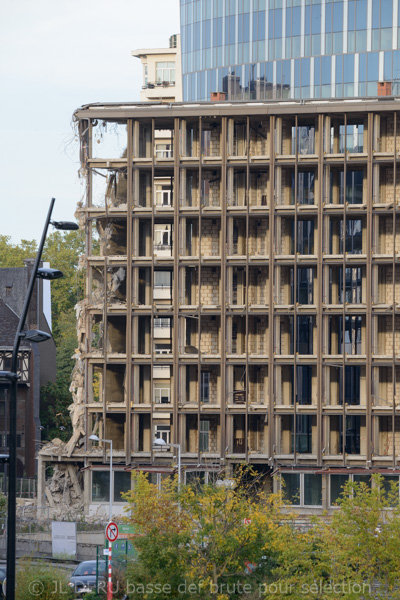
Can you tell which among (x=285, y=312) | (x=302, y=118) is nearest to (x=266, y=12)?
(x=302, y=118)

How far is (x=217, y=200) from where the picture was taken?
83.8 m

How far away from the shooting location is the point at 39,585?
143ft

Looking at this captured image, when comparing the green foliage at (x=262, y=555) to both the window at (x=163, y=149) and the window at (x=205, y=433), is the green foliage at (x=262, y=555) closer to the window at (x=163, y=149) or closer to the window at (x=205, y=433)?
the window at (x=205, y=433)

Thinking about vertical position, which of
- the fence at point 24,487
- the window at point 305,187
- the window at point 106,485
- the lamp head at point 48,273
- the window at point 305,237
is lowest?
the fence at point 24,487

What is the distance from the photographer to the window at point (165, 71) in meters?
139

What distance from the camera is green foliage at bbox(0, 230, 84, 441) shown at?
10994 centimetres

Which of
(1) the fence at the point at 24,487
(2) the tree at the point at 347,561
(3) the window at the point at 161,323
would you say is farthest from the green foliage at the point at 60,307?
(2) the tree at the point at 347,561

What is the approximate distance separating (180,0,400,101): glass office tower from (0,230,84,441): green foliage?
22.9 metres

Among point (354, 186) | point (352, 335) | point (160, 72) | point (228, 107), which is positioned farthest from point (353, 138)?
point (160, 72)

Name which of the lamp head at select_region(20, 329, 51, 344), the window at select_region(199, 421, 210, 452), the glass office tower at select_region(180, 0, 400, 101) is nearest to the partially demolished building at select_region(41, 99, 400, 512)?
the window at select_region(199, 421, 210, 452)

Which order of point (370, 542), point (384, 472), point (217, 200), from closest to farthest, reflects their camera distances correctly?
point (370, 542)
point (384, 472)
point (217, 200)

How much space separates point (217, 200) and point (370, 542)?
1852 inches

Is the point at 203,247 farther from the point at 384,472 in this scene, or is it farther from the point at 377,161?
the point at 384,472

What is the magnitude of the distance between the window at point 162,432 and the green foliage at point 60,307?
2665cm
